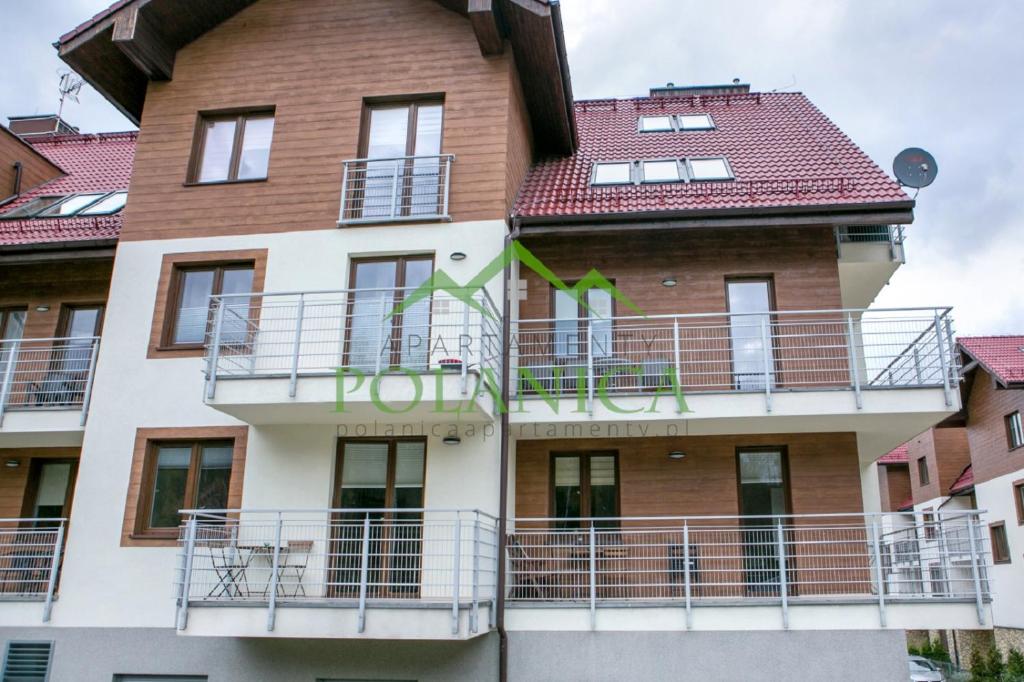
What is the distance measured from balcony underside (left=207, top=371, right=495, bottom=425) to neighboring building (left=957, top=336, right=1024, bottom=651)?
60.5 feet

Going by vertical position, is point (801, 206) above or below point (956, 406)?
above

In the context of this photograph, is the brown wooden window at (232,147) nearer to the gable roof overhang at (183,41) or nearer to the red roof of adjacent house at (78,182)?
the gable roof overhang at (183,41)

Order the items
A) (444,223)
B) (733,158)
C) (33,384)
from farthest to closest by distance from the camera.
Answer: (733,158), (33,384), (444,223)

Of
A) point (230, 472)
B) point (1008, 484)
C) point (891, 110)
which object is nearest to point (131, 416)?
point (230, 472)

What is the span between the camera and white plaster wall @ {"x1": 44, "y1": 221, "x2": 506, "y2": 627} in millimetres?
10172

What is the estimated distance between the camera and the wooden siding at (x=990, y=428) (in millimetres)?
23203

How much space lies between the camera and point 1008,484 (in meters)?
23.4

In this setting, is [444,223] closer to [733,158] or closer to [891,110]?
[733,158]

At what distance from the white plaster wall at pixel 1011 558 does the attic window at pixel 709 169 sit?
15.2m

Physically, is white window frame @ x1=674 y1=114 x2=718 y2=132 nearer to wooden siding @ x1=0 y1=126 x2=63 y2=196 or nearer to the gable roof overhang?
the gable roof overhang

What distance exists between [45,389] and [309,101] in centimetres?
583

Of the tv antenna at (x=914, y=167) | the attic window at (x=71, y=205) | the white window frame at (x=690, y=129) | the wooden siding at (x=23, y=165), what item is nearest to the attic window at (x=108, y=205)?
the attic window at (x=71, y=205)

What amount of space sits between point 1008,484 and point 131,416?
75.6ft

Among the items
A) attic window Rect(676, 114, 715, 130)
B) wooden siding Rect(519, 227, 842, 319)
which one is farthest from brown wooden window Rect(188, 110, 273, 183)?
attic window Rect(676, 114, 715, 130)
